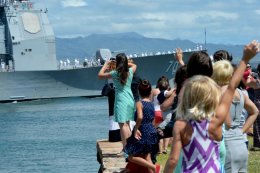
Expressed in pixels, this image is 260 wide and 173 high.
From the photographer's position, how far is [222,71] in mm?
6590

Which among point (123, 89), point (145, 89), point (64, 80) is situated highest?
point (145, 89)

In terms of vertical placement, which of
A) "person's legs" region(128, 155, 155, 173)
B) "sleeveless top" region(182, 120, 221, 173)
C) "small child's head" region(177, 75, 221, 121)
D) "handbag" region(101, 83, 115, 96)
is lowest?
"person's legs" region(128, 155, 155, 173)

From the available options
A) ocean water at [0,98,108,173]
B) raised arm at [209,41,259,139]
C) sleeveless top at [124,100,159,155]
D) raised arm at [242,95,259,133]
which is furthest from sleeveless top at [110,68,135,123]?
ocean water at [0,98,108,173]

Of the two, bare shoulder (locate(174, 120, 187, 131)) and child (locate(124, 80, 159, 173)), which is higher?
bare shoulder (locate(174, 120, 187, 131))

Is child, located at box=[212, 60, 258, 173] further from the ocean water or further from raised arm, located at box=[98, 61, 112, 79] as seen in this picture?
the ocean water

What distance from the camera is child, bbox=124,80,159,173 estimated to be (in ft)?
30.3

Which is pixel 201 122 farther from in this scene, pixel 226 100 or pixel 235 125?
pixel 235 125

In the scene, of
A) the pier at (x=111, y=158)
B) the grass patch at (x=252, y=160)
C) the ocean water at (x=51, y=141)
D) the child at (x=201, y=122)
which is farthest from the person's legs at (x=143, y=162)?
the ocean water at (x=51, y=141)

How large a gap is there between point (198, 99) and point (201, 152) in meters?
0.39

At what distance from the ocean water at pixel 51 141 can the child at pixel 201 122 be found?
13.3 metres

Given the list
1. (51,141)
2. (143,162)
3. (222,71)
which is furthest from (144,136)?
(51,141)

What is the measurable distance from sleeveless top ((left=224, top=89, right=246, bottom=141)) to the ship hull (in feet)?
224

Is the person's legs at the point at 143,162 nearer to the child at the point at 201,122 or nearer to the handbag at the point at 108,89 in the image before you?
the handbag at the point at 108,89

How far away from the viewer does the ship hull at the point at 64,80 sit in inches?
2992
